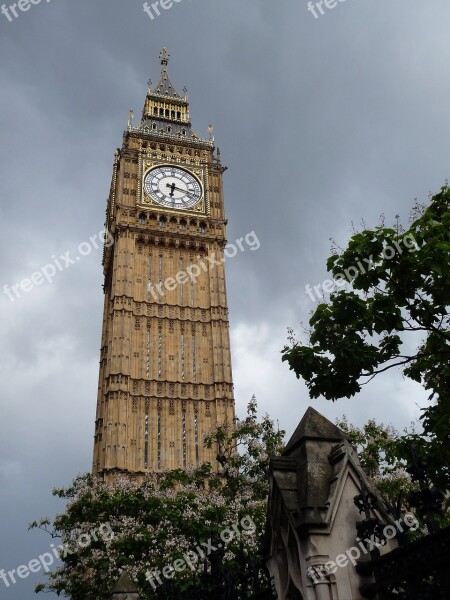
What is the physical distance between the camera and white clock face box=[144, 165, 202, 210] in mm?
48656

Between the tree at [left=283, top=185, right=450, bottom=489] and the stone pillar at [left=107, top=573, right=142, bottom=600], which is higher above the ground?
the tree at [left=283, top=185, right=450, bottom=489]

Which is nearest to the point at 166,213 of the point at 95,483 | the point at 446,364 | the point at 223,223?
the point at 223,223

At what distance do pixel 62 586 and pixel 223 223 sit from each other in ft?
113

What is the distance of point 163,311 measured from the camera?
44.4 metres

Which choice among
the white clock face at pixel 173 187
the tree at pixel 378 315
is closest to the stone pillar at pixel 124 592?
the tree at pixel 378 315

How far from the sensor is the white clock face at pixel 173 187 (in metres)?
48.7

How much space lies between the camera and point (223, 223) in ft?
161

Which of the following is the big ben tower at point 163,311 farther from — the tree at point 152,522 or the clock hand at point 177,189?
the tree at point 152,522

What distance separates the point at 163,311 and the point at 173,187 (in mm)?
11819

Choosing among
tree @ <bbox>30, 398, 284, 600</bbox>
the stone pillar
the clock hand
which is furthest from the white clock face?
the stone pillar

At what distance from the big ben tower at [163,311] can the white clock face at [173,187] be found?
0.09 metres

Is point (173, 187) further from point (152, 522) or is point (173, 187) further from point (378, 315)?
point (378, 315)

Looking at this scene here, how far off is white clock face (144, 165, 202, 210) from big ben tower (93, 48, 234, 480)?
0.29 feet

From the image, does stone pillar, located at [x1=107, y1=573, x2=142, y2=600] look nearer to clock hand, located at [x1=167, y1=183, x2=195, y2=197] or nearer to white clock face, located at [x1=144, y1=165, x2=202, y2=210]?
white clock face, located at [x1=144, y1=165, x2=202, y2=210]
